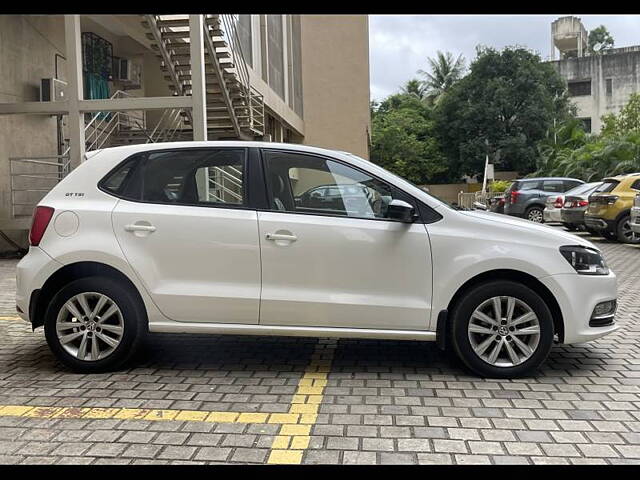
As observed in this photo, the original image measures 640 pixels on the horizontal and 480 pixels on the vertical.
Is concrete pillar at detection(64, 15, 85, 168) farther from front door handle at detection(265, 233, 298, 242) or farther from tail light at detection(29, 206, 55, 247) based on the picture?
front door handle at detection(265, 233, 298, 242)

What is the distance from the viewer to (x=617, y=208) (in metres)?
14.0

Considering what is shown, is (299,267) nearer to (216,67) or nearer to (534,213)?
(216,67)

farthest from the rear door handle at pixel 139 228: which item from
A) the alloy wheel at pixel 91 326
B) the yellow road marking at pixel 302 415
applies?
the yellow road marking at pixel 302 415

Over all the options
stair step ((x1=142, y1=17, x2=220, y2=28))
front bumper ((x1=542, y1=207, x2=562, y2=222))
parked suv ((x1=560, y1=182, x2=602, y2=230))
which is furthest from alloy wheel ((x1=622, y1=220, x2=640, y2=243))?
stair step ((x1=142, y1=17, x2=220, y2=28))

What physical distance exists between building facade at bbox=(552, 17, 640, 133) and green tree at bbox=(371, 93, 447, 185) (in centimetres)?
1043

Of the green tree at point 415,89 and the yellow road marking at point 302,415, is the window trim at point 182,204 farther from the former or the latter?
the green tree at point 415,89

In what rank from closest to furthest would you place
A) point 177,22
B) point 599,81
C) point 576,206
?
1. point 177,22
2. point 576,206
3. point 599,81

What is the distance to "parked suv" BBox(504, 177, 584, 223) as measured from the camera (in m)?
19.4

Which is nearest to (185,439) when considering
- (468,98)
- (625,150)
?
(625,150)

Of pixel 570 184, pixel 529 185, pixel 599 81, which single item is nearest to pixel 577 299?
pixel 529 185

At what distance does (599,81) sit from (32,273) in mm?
47177

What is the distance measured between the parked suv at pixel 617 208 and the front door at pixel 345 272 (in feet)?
36.1

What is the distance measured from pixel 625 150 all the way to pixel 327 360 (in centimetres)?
2380

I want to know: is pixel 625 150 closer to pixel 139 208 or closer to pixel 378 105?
pixel 139 208
